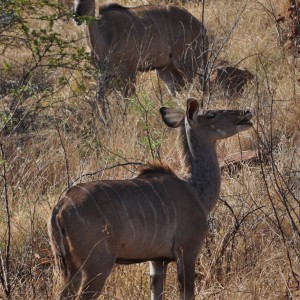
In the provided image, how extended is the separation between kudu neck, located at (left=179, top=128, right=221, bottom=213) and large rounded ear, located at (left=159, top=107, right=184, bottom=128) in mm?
60

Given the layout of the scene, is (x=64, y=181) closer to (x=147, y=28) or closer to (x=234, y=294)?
(x=234, y=294)

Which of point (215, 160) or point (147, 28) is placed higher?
point (147, 28)

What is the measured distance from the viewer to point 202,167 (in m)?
6.41

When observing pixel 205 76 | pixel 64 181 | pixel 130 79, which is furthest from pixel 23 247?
pixel 130 79

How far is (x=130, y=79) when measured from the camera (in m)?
10.5

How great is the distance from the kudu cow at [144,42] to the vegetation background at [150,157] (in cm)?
24

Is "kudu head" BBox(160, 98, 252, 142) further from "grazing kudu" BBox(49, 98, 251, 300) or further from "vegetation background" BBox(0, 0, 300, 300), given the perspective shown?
"vegetation background" BBox(0, 0, 300, 300)

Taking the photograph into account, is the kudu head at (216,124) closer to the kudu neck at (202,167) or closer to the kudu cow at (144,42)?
the kudu neck at (202,167)

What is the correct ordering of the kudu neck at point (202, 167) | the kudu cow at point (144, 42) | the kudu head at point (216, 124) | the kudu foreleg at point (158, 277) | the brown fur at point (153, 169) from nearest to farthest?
the kudu foreleg at point (158, 277), the brown fur at point (153, 169), the kudu neck at point (202, 167), the kudu head at point (216, 124), the kudu cow at point (144, 42)

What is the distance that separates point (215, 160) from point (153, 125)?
110 inches

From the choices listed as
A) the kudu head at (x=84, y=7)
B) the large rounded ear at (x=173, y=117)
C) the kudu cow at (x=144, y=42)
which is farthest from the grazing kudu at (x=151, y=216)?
the kudu head at (x=84, y=7)

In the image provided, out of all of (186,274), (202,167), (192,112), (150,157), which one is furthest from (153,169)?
(150,157)

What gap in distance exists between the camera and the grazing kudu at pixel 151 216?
5.28 metres

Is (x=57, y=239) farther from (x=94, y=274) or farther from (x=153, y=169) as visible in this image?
(x=153, y=169)
